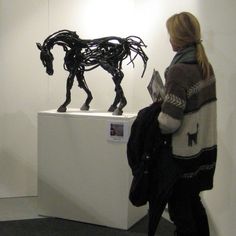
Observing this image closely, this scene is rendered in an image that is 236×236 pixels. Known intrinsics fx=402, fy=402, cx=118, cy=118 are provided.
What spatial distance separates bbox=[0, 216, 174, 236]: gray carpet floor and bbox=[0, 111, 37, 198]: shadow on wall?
79 centimetres

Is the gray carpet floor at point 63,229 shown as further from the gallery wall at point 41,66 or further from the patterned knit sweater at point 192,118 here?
the patterned knit sweater at point 192,118

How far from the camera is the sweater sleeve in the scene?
2.12m

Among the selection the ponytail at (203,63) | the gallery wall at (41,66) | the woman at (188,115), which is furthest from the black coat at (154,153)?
the gallery wall at (41,66)

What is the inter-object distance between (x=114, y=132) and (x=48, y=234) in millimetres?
943

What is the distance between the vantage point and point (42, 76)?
4.08 meters

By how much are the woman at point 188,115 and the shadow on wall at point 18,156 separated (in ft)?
7.29

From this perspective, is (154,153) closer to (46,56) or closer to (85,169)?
(85,169)

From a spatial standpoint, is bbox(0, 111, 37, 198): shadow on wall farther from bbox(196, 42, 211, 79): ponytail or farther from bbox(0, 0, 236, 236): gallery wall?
bbox(196, 42, 211, 79): ponytail

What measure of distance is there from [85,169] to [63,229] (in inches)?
20.1

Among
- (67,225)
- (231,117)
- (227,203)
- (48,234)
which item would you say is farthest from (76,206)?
(231,117)

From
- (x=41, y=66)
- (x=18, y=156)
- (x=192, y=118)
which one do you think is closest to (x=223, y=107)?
(x=192, y=118)

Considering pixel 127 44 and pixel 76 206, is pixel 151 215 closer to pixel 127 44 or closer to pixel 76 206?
pixel 76 206

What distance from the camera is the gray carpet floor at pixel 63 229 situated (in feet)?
10.3

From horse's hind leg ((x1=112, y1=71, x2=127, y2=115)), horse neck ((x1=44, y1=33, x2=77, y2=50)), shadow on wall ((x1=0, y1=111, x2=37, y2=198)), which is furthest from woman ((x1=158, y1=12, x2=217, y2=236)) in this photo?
shadow on wall ((x1=0, y1=111, x2=37, y2=198))
